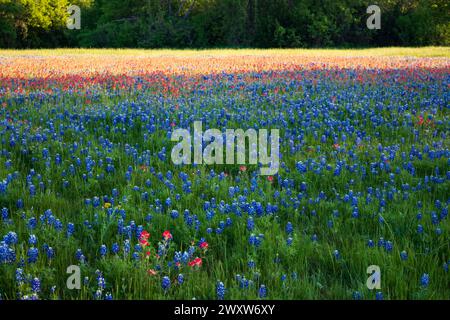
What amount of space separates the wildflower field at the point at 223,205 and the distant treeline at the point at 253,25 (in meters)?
46.6

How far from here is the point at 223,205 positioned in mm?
4555

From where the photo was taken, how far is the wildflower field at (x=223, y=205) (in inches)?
133

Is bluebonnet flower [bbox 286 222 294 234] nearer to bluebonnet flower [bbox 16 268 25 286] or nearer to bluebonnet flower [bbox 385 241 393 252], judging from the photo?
bluebonnet flower [bbox 385 241 393 252]

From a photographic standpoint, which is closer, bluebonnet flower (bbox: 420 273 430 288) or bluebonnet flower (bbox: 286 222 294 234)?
bluebonnet flower (bbox: 420 273 430 288)

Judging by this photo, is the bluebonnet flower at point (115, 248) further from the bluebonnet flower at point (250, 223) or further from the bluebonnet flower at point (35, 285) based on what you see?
the bluebonnet flower at point (250, 223)

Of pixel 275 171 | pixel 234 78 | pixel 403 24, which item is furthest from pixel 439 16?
pixel 275 171

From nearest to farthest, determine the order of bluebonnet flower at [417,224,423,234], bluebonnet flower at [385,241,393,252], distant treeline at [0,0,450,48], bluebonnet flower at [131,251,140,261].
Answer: bluebonnet flower at [131,251,140,261] < bluebonnet flower at [385,241,393,252] < bluebonnet flower at [417,224,423,234] < distant treeline at [0,0,450,48]

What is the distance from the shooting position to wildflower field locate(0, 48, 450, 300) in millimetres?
3387

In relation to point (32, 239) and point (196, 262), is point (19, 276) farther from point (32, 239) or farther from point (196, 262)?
point (196, 262)

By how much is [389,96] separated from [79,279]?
8666 mm

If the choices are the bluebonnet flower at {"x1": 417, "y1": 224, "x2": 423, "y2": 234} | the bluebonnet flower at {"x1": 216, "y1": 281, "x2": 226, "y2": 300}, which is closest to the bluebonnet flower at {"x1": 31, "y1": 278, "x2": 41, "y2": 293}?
the bluebonnet flower at {"x1": 216, "y1": 281, "x2": 226, "y2": 300}

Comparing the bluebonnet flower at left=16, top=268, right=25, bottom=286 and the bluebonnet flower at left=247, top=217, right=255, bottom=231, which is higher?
the bluebonnet flower at left=247, top=217, right=255, bottom=231

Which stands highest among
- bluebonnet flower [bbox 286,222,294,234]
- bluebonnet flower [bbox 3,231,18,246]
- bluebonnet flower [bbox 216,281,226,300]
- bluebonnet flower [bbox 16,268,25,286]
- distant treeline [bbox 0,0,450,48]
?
distant treeline [bbox 0,0,450,48]

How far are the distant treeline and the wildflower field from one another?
153 feet
